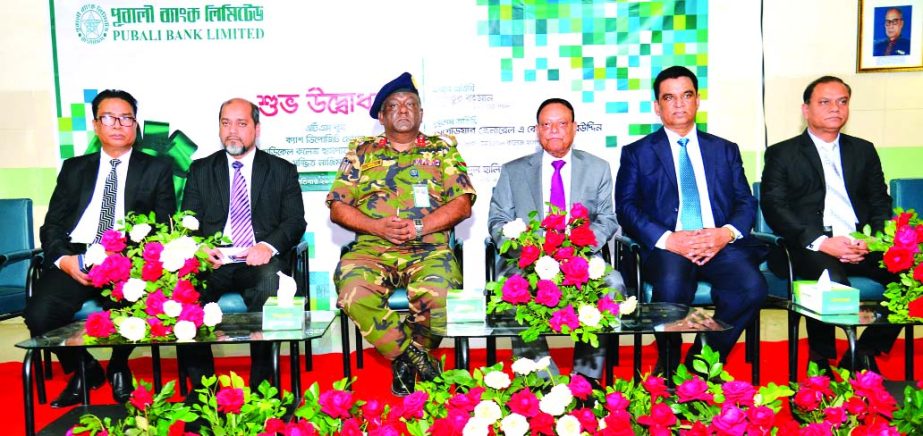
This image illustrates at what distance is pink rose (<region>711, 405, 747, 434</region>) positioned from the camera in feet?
5.02

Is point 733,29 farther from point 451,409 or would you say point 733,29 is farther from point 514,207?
point 451,409

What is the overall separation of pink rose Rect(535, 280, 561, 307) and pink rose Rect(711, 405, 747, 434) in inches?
43.1

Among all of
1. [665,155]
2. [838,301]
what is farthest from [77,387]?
[838,301]

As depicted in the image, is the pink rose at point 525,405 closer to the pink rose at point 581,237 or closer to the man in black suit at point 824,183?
the pink rose at point 581,237

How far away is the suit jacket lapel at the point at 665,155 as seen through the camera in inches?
148

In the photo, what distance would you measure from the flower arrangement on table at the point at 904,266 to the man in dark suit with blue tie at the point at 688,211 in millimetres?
664

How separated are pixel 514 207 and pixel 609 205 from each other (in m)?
0.47

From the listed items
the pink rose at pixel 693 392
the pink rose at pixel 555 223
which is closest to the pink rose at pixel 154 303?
the pink rose at pixel 555 223

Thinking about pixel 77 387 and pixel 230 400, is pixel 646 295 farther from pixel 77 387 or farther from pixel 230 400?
pixel 77 387

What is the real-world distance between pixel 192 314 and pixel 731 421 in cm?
182

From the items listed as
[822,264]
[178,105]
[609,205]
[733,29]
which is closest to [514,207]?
[609,205]

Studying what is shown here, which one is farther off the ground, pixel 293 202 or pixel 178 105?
pixel 178 105

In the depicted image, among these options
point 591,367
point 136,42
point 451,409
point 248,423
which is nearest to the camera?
point 451,409

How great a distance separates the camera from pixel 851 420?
1.71 metres
